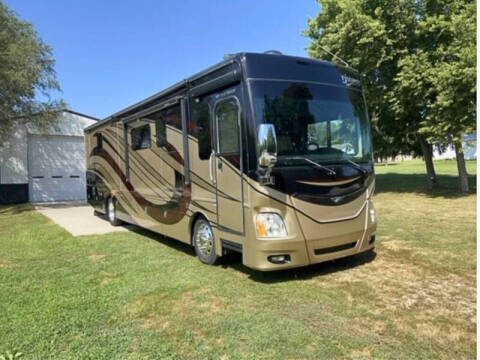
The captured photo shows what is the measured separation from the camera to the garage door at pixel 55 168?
51.7 feet

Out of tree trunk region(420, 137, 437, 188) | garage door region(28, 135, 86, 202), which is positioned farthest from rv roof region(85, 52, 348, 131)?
garage door region(28, 135, 86, 202)

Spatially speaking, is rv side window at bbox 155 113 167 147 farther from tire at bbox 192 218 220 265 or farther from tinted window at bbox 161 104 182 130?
tire at bbox 192 218 220 265

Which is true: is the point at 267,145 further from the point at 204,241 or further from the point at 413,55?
the point at 413,55

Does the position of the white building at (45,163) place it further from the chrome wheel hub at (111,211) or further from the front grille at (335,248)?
the front grille at (335,248)

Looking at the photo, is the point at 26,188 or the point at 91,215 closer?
the point at 91,215

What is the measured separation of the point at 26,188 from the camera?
15.4m

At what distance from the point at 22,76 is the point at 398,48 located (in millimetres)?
12551

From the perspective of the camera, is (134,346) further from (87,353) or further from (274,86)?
(274,86)

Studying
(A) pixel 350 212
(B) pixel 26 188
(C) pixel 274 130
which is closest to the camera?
(C) pixel 274 130

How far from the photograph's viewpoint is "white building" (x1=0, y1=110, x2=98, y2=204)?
15109 millimetres

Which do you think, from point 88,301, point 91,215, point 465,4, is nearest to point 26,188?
point 91,215

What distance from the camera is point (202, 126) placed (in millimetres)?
5051

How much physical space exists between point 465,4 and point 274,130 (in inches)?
412

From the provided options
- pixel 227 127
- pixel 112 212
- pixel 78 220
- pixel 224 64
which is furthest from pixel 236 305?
pixel 78 220
